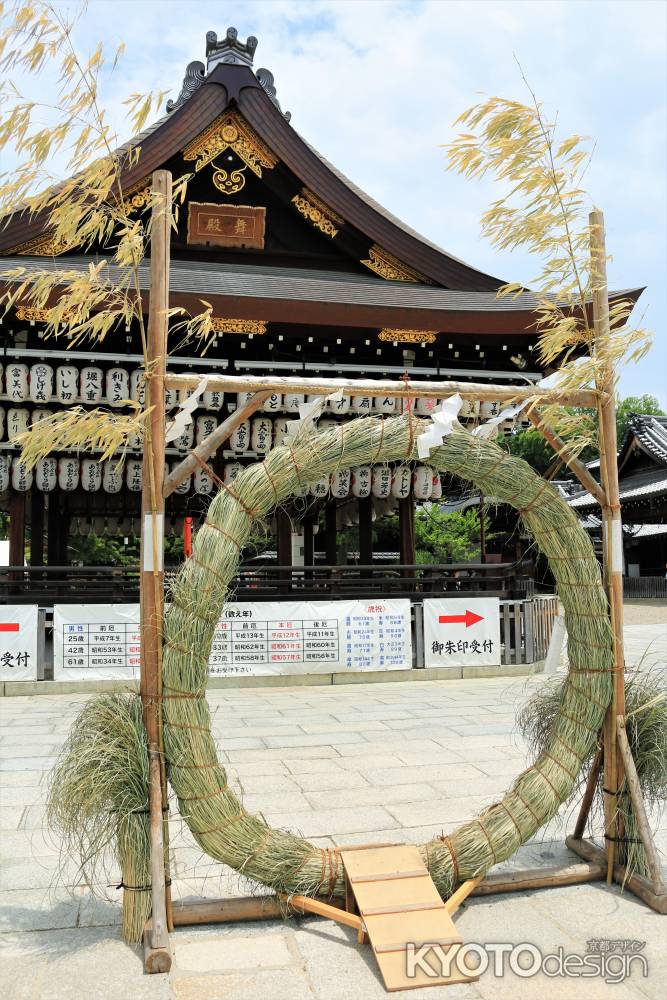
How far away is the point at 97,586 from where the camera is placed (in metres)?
10.3

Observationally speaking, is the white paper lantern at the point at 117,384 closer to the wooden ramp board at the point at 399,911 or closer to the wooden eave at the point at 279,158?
the wooden eave at the point at 279,158

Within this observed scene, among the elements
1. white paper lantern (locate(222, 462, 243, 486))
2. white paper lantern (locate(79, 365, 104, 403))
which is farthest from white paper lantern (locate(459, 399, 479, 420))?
white paper lantern (locate(79, 365, 104, 403))

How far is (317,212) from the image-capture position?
12.8 meters

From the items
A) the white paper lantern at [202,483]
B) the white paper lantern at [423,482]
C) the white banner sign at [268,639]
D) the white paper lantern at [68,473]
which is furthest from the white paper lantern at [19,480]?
the white paper lantern at [423,482]

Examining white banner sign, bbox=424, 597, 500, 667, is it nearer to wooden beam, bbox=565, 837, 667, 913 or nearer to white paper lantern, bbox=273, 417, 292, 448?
white paper lantern, bbox=273, 417, 292, 448

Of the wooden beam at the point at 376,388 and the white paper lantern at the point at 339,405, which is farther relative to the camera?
the white paper lantern at the point at 339,405

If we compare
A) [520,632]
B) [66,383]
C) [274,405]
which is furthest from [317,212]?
[520,632]

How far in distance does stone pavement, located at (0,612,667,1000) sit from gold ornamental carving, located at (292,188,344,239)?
27.0ft

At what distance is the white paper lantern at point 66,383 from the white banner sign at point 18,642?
2.92 m

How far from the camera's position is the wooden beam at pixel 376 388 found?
368 centimetres

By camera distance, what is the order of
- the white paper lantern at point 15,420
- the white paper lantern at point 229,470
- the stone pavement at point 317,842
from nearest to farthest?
the stone pavement at point 317,842, the white paper lantern at point 15,420, the white paper lantern at point 229,470

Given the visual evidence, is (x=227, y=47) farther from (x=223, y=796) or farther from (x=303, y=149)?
(x=223, y=796)

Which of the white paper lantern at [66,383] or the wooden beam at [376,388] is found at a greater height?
the white paper lantern at [66,383]

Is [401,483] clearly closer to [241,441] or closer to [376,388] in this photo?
[241,441]
